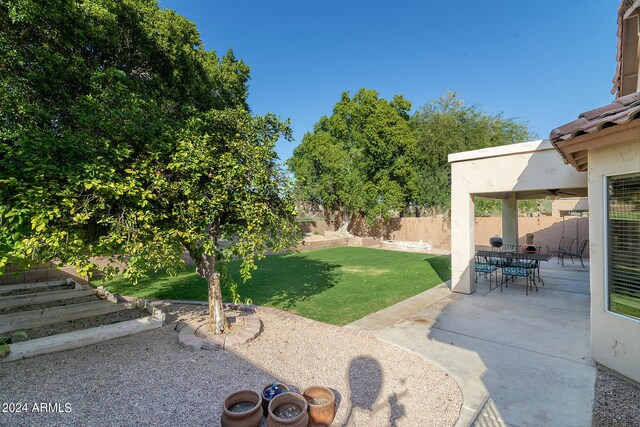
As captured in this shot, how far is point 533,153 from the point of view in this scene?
7074mm

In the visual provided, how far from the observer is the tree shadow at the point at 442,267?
35.3ft

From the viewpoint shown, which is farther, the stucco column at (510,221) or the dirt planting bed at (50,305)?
the stucco column at (510,221)

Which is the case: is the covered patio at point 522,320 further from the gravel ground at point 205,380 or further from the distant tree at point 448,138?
the distant tree at point 448,138

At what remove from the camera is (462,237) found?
848cm

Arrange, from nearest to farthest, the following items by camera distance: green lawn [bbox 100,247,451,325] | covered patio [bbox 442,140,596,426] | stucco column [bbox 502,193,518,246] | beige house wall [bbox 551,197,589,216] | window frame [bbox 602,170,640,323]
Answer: covered patio [bbox 442,140,596,426]
window frame [bbox 602,170,640,323]
green lawn [bbox 100,247,451,325]
stucco column [bbox 502,193,518,246]
beige house wall [bbox 551,197,589,216]

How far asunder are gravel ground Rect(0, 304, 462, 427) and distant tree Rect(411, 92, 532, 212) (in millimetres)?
19339

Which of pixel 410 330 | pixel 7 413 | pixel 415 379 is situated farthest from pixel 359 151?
pixel 7 413

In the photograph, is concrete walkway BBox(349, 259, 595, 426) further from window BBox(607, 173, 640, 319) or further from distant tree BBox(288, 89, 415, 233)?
distant tree BBox(288, 89, 415, 233)

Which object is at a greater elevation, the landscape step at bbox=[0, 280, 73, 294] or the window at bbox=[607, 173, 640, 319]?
the window at bbox=[607, 173, 640, 319]

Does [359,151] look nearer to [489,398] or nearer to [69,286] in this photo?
[69,286]

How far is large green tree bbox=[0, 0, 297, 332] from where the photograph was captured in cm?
330

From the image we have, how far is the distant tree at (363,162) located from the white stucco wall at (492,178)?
12.9m

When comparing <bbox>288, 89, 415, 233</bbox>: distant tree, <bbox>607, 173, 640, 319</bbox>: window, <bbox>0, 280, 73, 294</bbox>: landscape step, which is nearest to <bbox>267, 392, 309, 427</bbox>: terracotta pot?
<bbox>607, 173, 640, 319</bbox>: window

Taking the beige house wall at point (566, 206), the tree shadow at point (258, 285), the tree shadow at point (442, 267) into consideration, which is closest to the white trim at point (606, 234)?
the tree shadow at point (258, 285)
